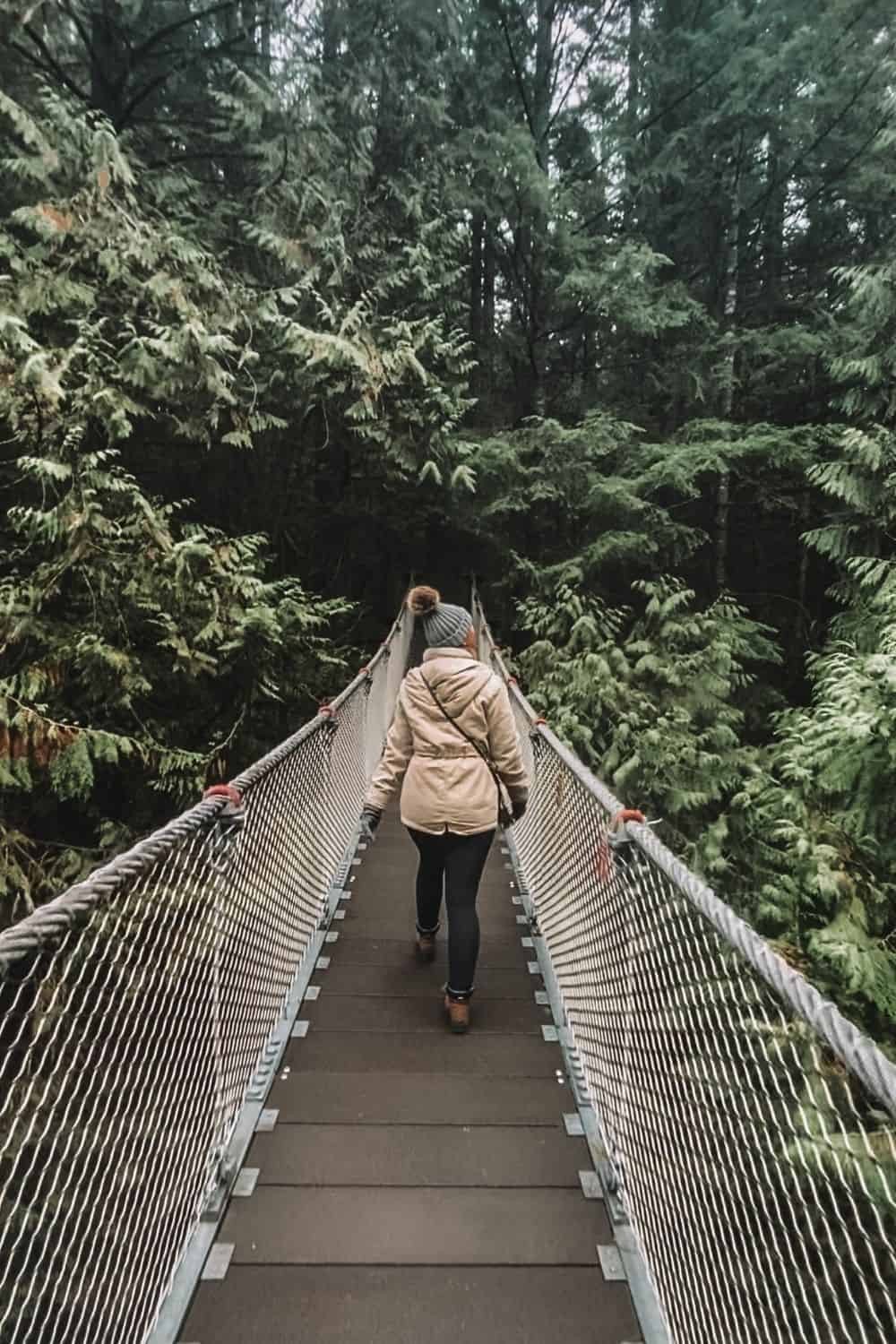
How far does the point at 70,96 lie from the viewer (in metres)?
5.45

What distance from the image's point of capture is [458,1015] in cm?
238

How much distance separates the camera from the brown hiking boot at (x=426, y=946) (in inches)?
112

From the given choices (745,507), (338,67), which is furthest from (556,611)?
(338,67)

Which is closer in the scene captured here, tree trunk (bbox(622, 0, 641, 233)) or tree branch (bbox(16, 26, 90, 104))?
tree branch (bbox(16, 26, 90, 104))

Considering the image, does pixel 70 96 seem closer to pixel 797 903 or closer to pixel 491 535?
pixel 491 535

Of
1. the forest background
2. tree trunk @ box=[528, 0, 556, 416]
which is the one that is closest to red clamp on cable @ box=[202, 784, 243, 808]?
the forest background

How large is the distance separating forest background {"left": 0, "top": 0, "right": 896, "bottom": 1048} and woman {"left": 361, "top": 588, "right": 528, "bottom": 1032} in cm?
158

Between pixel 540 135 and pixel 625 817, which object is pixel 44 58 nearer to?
pixel 540 135

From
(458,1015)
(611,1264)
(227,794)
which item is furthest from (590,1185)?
(227,794)

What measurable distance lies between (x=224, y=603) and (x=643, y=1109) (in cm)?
421

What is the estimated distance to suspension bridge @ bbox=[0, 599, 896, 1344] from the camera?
52.6 inches

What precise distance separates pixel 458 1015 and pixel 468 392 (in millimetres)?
9349

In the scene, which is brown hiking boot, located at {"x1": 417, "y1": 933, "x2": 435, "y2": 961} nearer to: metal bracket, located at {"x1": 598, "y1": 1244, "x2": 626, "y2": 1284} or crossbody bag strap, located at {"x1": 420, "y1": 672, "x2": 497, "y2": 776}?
crossbody bag strap, located at {"x1": 420, "y1": 672, "x2": 497, "y2": 776}

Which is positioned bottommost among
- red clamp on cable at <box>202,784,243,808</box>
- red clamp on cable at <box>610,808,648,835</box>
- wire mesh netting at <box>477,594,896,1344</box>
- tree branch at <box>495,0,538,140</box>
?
wire mesh netting at <box>477,594,896,1344</box>
